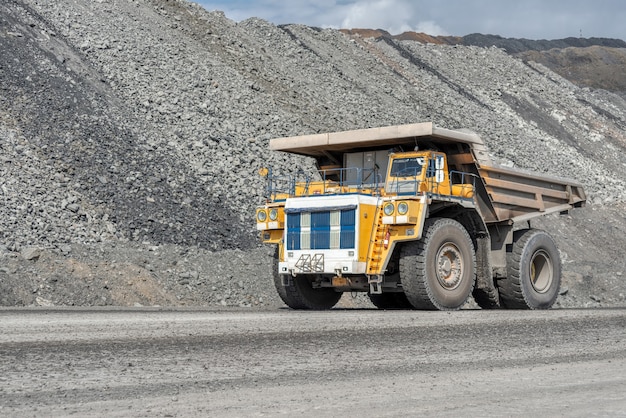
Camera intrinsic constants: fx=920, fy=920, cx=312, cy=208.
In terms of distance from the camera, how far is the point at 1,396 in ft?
21.0

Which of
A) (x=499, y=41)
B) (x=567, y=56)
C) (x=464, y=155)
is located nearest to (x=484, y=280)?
(x=464, y=155)

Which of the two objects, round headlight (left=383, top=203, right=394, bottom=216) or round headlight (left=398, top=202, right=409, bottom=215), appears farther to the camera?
round headlight (left=383, top=203, right=394, bottom=216)

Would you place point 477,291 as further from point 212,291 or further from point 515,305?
point 212,291

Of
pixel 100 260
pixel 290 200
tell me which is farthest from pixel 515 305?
pixel 100 260

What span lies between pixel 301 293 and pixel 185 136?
11740 millimetres

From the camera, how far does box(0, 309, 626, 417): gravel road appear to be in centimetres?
638

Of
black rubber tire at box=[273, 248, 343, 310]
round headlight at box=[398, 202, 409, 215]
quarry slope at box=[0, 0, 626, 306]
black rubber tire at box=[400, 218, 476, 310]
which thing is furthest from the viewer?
quarry slope at box=[0, 0, 626, 306]

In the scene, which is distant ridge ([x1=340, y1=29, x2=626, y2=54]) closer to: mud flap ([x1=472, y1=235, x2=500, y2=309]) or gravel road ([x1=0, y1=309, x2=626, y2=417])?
mud flap ([x1=472, y1=235, x2=500, y2=309])

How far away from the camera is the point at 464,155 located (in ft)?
51.7

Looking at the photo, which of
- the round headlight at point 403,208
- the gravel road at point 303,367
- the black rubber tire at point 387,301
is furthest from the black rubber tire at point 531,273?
the gravel road at point 303,367

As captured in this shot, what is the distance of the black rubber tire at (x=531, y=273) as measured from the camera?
16.6 m

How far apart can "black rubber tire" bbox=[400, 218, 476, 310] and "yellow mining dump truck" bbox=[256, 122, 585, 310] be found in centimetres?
2

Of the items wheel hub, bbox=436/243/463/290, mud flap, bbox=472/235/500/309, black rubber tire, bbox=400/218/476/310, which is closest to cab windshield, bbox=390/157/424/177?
black rubber tire, bbox=400/218/476/310

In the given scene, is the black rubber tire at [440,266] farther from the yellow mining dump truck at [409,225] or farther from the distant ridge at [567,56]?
the distant ridge at [567,56]
